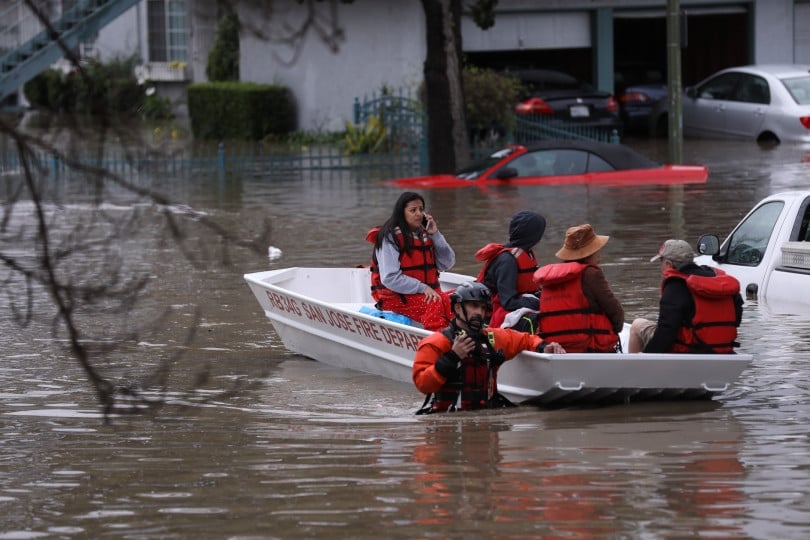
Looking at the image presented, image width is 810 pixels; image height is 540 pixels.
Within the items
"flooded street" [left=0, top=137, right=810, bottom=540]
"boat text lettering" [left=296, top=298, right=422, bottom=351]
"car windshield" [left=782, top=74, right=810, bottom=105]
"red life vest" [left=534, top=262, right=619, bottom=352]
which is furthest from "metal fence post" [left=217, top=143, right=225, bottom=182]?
"red life vest" [left=534, top=262, right=619, bottom=352]

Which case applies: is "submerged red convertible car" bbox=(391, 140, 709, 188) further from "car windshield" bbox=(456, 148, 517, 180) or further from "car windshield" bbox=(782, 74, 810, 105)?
"car windshield" bbox=(782, 74, 810, 105)

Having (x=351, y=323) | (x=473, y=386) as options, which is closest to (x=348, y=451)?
(x=473, y=386)

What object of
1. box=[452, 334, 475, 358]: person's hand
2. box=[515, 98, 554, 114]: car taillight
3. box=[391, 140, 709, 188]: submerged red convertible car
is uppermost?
box=[515, 98, 554, 114]: car taillight

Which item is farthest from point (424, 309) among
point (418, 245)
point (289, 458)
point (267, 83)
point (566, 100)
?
point (267, 83)

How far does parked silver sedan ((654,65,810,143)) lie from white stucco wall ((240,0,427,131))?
593cm

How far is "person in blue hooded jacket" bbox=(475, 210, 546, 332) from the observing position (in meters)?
9.78

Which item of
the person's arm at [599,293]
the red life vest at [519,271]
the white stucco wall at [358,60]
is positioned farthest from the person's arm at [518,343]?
the white stucco wall at [358,60]

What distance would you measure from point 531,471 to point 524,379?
172 centimetres

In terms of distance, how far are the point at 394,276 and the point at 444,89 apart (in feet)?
49.7

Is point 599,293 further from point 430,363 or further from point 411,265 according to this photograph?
point 411,265

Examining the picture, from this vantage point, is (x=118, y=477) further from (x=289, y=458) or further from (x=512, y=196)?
(x=512, y=196)

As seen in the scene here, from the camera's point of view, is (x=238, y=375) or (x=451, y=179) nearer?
(x=238, y=375)

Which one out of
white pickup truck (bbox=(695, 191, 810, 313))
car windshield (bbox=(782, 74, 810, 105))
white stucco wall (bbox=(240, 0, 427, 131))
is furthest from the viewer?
white stucco wall (bbox=(240, 0, 427, 131))

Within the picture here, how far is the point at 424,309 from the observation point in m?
10.7
